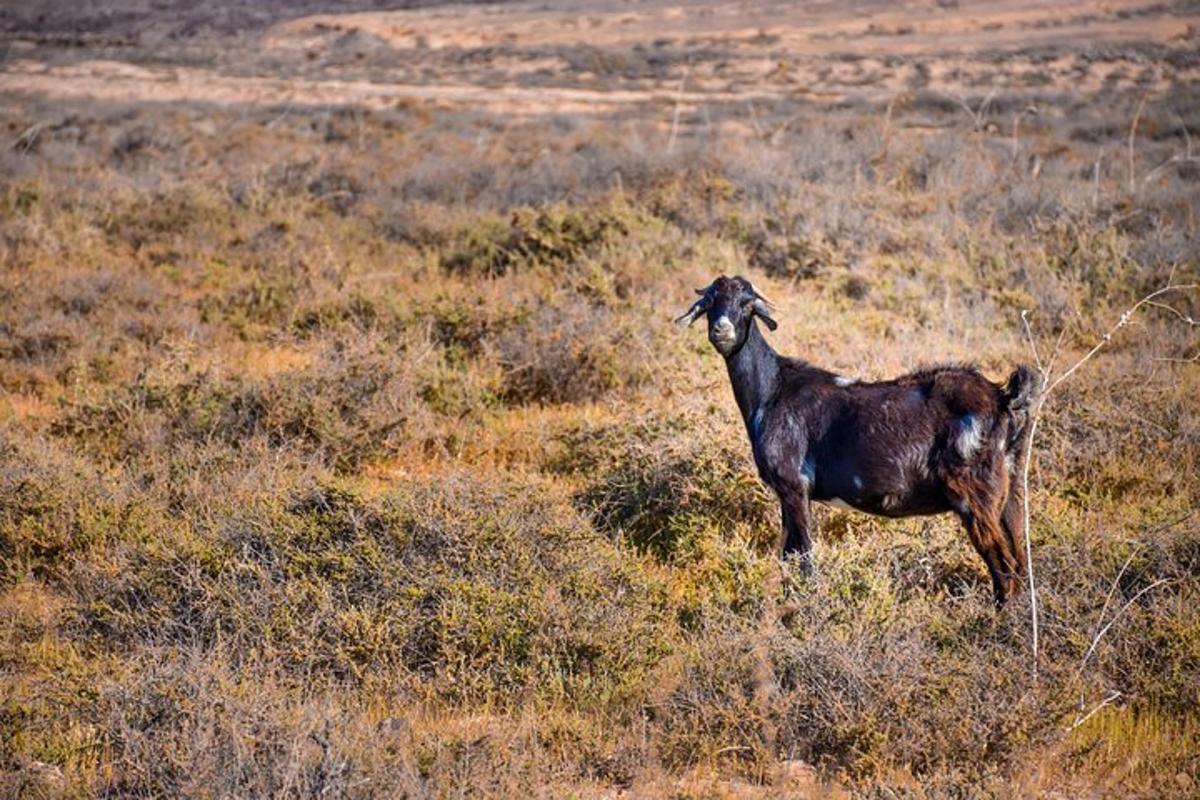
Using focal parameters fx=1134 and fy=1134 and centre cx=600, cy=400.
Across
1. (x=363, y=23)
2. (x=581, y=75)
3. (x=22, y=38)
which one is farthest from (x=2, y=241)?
(x=363, y=23)

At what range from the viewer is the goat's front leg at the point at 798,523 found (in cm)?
588

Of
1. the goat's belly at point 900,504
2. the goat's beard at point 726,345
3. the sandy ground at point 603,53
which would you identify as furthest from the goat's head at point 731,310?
the sandy ground at point 603,53

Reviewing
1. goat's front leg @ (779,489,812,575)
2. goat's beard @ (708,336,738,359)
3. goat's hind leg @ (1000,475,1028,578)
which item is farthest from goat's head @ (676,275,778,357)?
goat's hind leg @ (1000,475,1028,578)

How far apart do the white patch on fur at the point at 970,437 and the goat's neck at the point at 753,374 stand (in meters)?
1.09

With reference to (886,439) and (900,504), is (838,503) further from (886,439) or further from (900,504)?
(886,439)

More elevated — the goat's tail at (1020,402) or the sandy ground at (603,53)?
the sandy ground at (603,53)

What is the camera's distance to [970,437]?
5.56 m

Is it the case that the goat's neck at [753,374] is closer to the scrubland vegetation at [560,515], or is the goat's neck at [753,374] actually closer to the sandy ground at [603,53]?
the scrubland vegetation at [560,515]

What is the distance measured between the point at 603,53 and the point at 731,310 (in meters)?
54.1

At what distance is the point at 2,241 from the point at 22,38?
2167 inches

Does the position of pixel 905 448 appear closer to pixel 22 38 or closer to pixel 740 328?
pixel 740 328

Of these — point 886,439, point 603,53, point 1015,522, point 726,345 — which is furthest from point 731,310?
point 603,53

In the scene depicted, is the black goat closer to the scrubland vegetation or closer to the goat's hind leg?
the goat's hind leg

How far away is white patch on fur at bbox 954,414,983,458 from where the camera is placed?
555cm
